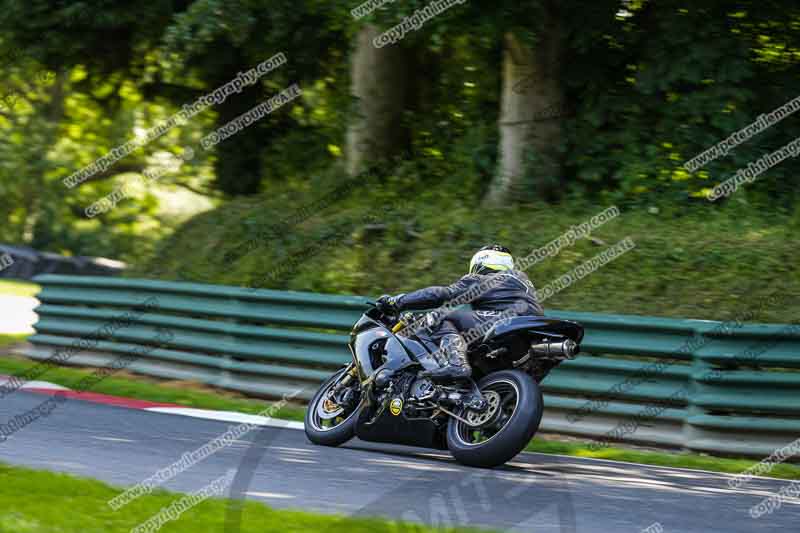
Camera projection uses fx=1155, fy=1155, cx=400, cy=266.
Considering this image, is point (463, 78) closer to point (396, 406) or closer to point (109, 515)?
point (396, 406)

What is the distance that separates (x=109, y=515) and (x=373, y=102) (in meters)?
12.0

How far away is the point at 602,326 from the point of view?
10.2 meters

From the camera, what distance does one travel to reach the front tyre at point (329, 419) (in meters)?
8.74

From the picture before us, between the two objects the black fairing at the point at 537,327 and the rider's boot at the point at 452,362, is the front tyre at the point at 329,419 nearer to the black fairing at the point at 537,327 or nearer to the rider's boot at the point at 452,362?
the rider's boot at the point at 452,362

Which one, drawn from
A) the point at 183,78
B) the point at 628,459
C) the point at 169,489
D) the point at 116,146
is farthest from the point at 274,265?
the point at 116,146

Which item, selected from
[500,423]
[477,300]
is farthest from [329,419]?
[500,423]

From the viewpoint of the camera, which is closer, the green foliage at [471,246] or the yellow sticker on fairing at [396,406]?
the yellow sticker on fairing at [396,406]

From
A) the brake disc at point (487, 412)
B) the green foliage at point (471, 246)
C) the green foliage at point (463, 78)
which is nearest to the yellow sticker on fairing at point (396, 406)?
the brake disc at point (487, 412)

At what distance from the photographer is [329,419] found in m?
8.97

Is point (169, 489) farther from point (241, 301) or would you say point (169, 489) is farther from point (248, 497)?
point (241, 301)

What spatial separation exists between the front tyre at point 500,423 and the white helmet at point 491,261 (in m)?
0.99

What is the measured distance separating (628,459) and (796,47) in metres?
7.70

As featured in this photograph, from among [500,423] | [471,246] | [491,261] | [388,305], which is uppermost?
[491,261]

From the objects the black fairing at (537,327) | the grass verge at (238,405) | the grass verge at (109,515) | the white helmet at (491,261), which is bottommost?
the grass verge at (238,405)
